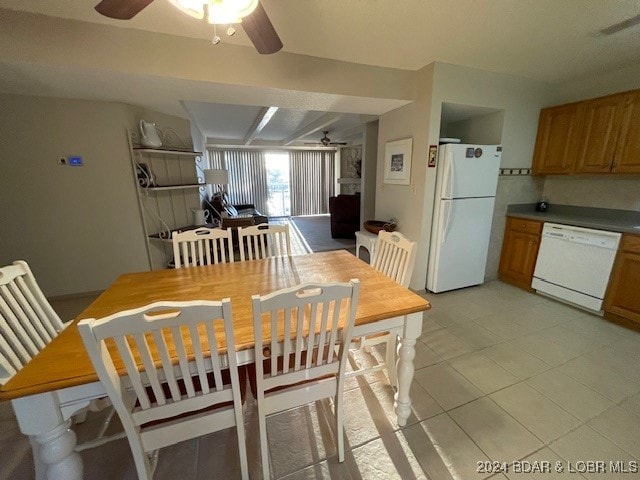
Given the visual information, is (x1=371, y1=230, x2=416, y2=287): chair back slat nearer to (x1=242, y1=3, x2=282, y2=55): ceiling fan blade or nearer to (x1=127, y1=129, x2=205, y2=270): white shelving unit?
(x1=242, y1=3, x2=282, y2=55): ceiling fan blade

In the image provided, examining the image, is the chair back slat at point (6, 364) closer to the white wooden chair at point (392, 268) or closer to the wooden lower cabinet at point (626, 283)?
the white wooden chair at point (392, 268)

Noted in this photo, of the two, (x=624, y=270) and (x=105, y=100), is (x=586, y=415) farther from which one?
(x=105, y=100)

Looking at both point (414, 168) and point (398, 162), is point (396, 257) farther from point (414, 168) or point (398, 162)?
point (398, 162)

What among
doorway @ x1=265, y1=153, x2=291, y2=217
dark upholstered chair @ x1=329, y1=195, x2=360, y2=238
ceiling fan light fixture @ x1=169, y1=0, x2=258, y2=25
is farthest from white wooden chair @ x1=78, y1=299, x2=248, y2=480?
doorway @ x1=265, y1=153, x2=291, y2=217

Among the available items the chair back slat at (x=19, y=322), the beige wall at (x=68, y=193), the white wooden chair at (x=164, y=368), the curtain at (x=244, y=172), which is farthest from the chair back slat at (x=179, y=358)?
the curtain at (x=244, y=172)

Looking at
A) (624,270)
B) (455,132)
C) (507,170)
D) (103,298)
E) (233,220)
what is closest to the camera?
(103,298)

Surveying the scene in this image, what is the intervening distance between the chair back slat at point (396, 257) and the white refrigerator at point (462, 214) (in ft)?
4.19

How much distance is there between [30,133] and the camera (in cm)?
255

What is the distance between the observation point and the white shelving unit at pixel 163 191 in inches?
116

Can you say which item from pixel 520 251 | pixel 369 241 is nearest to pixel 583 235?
pixel 520 251

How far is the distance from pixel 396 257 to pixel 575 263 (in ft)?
7.38

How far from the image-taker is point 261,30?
1379 mm

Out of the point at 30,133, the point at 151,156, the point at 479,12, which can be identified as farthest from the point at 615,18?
the point at 30,133

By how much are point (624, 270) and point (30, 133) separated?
581cm
